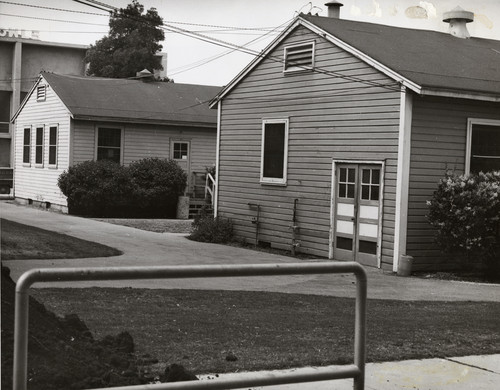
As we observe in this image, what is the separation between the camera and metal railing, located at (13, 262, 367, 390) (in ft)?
12.8

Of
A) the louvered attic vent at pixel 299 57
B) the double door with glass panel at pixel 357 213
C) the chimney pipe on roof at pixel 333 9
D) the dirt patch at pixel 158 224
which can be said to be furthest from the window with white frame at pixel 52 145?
the double door with glass panel at pixel 357 213

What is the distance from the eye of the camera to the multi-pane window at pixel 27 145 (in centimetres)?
3192

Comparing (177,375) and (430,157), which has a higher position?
(430,157)

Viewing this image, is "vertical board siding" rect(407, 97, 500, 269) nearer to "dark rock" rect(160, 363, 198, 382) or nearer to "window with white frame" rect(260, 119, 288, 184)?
"window with white frame" rect(260, 119, 288, 184)

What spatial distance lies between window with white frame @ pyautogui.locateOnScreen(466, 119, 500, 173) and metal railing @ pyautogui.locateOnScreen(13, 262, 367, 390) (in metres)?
12.1

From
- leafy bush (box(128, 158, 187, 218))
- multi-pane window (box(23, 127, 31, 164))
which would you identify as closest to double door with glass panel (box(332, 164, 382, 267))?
leafy bush (box(128, 158, 187, 218))

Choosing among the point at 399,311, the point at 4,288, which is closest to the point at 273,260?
the point at 399,311

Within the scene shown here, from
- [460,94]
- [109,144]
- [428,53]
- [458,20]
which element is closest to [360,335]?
[460,94]

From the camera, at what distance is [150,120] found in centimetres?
2827

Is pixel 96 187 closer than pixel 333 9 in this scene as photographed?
No

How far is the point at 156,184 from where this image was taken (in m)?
27.1

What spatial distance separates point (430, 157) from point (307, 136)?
332cm

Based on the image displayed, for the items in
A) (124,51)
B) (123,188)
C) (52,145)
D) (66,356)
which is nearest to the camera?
(66,356)

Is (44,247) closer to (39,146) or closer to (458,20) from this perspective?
(458,20)
